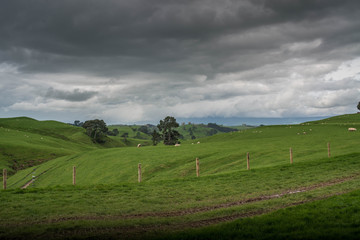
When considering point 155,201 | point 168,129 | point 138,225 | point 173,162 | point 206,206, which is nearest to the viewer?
point 138,225

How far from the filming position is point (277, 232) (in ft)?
39.4

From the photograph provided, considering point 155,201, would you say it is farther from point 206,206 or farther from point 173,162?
point 173,162

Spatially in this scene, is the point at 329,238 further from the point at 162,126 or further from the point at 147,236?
the point at 162,126

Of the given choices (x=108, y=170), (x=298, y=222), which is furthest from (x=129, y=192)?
(x=108, y=170)

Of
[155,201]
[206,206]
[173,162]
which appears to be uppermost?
[206,206]

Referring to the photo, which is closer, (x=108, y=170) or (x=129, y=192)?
(x=129, y=192)

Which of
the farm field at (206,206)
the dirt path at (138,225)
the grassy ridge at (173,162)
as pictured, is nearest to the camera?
the farm field at (206,206)

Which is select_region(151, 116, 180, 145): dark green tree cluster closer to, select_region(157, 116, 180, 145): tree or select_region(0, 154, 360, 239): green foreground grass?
select_region(157, 116, 180, 145): tree

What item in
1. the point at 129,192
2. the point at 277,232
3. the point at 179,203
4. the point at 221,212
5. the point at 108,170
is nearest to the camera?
the point at 277,232

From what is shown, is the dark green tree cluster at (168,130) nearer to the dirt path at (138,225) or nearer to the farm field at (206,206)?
the farm field at (206,206)

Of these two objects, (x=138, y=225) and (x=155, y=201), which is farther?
(x=155, y=201)

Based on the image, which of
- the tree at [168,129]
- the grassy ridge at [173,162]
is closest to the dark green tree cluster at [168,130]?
the tree at [168,129]

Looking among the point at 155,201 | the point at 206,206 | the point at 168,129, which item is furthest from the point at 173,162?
the point at 168,129

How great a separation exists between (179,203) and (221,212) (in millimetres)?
5216
